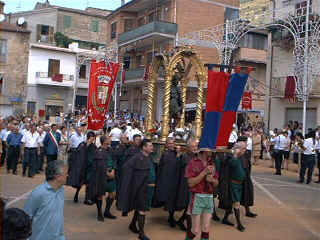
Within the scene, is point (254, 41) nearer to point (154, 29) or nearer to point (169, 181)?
point (154, 29)

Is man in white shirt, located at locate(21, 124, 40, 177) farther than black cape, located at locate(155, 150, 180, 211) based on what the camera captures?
Yes

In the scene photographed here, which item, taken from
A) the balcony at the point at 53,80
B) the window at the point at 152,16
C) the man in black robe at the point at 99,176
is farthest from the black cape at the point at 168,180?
the balcony at the point at 53,80

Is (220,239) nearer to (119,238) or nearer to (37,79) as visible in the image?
(119,238)

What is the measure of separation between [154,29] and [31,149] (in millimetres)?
17308

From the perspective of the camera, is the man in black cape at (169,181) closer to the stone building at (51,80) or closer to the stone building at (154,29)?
the stone building at (154,29)

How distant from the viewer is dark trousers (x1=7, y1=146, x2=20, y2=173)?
12.8 meters

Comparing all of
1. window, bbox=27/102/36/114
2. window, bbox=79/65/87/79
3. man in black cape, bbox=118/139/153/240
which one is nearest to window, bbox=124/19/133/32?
window, bbox=79/65/87/79

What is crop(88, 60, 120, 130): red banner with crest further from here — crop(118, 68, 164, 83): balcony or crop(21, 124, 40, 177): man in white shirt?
crop(118, 68, 164, 83): balcony

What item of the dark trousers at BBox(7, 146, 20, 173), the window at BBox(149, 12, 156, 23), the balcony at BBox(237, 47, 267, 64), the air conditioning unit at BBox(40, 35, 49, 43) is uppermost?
the window at BBox(149, 12, 156, 23)

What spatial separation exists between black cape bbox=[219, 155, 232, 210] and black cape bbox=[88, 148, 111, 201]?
234 centimetres

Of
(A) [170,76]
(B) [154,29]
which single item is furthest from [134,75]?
(A) [170,76]

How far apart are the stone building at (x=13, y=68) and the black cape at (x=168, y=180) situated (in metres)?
29.4

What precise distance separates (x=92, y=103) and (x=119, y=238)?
14.0 feet

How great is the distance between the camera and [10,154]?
12992 millimetres
